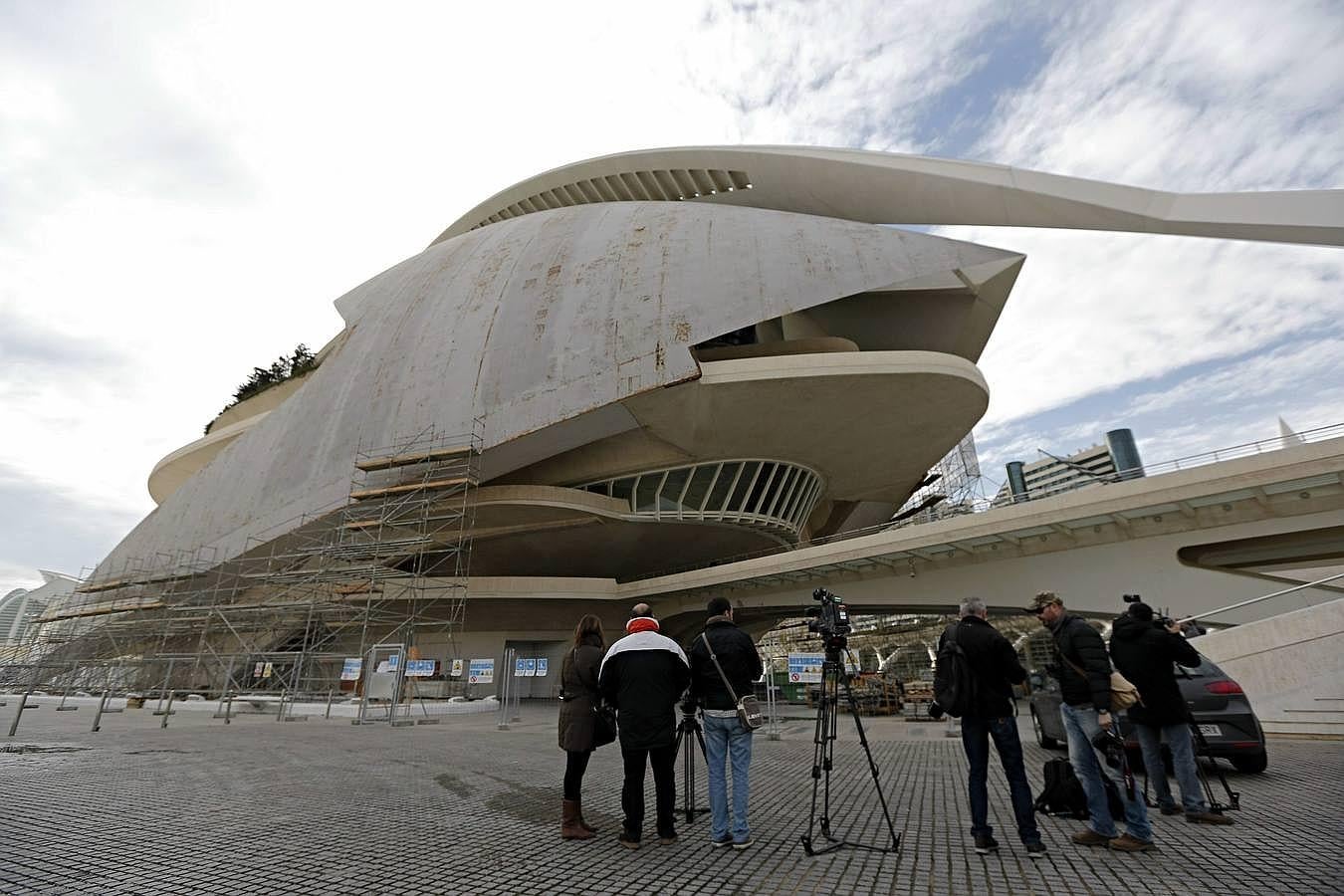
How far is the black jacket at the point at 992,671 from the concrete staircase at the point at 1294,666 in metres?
7.62

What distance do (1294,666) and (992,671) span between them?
26.7ft

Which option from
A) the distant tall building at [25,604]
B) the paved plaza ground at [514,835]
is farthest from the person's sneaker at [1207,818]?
the distant tall building at [25,604]

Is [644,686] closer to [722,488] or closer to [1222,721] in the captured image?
[1222,721]

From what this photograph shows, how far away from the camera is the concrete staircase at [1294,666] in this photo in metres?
7.99

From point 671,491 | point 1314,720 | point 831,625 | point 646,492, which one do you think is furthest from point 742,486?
point 831,625

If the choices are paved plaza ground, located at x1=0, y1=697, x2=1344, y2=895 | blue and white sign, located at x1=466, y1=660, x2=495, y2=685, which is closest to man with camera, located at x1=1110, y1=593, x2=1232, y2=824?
paved plaza ground, located at x1=0, y1=697, x2=1344, y2=895

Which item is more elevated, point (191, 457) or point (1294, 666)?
point (191, 457)

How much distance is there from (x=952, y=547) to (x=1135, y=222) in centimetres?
1200

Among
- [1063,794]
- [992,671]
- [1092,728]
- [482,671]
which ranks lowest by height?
[1063,794]

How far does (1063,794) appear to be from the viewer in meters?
4.30

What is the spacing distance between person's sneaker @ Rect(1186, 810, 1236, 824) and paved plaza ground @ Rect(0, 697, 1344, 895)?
0.13 m

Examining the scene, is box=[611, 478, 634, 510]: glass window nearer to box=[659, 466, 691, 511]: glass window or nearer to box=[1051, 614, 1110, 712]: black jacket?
box=[659, 466, 691, 511]: glass window

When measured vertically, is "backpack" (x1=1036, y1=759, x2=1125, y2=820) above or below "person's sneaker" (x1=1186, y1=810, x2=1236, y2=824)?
above

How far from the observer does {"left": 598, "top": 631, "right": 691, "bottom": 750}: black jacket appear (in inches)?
146
